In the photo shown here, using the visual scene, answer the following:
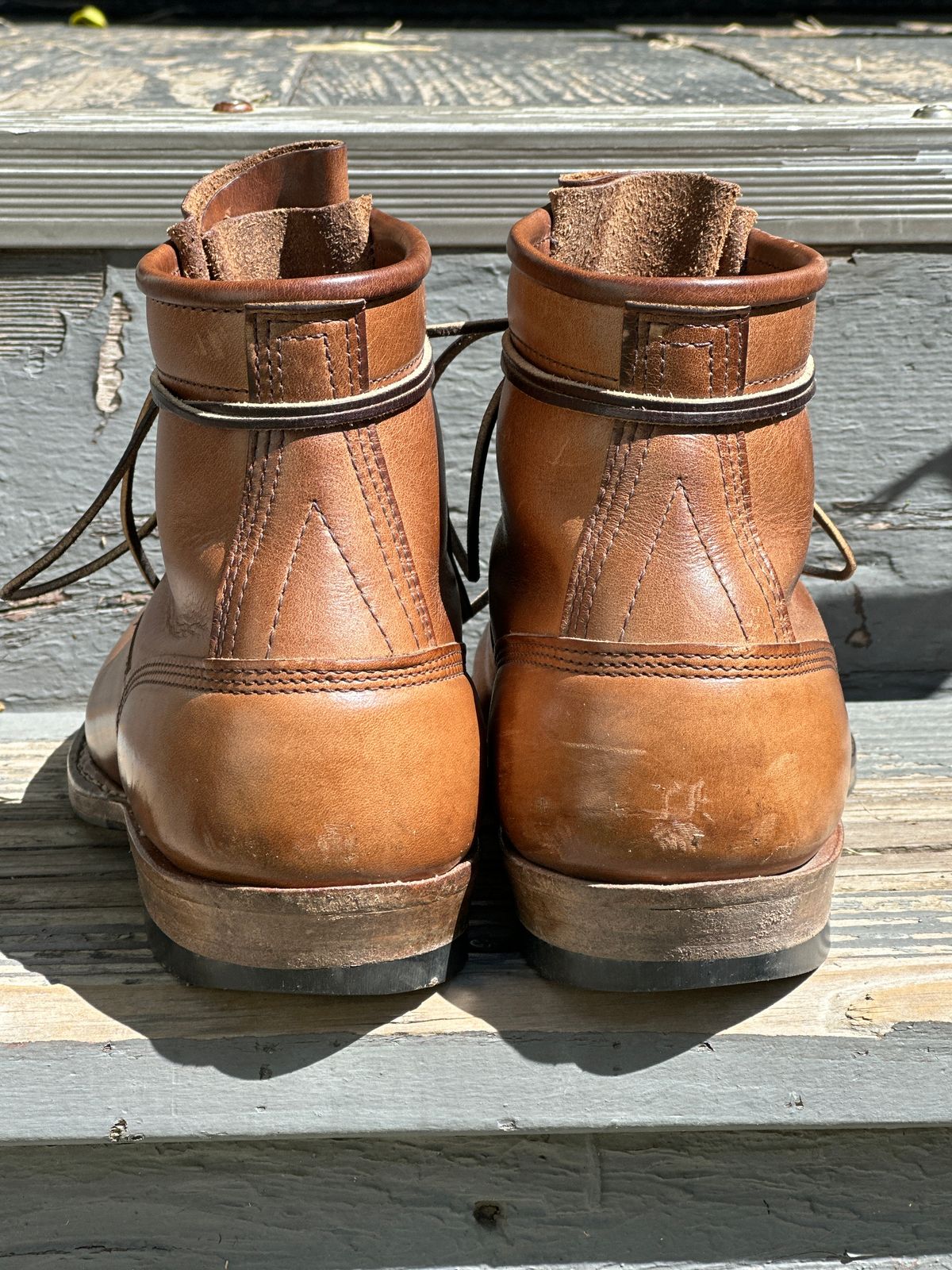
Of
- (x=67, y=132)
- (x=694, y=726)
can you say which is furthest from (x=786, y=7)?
(x=694, y=726)

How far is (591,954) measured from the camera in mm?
853

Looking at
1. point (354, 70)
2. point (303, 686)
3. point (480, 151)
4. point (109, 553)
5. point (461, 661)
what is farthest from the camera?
point (354, 70)

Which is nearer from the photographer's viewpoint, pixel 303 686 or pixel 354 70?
pixel 303 686

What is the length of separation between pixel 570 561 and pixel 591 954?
267mm

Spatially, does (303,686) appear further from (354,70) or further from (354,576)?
Answer: (354,70)

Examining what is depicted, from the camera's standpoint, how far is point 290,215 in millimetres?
976

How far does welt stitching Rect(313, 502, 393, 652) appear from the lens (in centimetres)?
83

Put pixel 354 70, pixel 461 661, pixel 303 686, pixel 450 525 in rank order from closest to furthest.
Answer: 1. pixel 303 686
2. pixel 461 661
3. pixel 450 525
4. pixel 354 70

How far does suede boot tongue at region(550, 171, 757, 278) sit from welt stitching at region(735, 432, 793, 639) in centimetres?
19

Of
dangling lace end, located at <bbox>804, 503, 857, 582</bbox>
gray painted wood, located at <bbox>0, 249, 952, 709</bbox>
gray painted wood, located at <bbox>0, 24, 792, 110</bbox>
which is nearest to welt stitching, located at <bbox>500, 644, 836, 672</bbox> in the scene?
dangling lace end, located at <bbox>804, 503, 857, 582</bbox>

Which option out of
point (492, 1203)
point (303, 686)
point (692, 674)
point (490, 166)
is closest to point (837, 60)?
point (490, 166)

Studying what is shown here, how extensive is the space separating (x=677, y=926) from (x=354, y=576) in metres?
0.31

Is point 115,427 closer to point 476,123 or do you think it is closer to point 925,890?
point 476,123

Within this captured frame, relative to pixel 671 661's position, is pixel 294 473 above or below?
above
